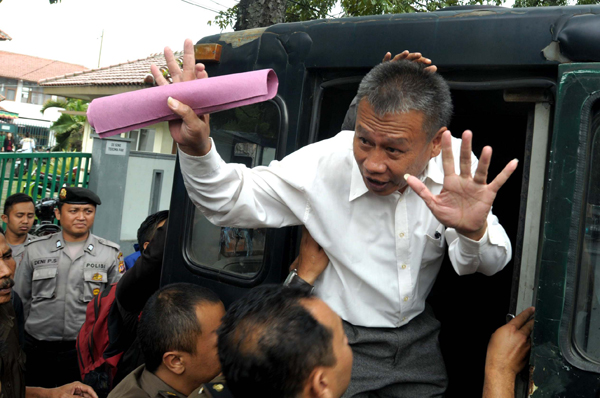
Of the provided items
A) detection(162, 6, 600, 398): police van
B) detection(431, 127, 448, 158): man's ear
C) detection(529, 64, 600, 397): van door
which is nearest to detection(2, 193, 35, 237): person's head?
detection(162, 6, 600, 398): police van

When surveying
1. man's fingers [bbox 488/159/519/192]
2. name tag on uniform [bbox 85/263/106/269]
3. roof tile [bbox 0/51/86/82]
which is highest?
roof tile [bbox 0/51/86/82]

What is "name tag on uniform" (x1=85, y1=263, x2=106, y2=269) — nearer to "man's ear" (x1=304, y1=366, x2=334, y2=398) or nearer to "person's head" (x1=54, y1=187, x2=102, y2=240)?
"person's head" (x1=54, y1=187, x2=102, y2=240)

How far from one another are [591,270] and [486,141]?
64.2 inches

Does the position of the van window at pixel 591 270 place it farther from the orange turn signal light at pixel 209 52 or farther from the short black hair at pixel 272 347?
the orange turn signal light at pixel 209 52

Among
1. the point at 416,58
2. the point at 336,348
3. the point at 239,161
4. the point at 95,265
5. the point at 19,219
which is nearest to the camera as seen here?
the point at 336,348

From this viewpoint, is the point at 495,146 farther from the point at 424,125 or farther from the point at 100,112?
the point at 100,112

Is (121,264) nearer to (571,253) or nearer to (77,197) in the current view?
(77,197)

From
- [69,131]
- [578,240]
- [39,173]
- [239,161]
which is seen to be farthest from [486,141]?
[69,131]

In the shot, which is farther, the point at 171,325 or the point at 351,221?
the point at 171,325

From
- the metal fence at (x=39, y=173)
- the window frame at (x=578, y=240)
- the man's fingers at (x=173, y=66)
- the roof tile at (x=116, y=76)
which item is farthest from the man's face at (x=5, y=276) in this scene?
the roof tile at (x=116, y=76)

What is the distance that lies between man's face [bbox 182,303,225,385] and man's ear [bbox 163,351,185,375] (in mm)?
27

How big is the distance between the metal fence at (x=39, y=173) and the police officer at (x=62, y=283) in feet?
7.04

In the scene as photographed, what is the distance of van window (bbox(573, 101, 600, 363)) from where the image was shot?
1.77 meters

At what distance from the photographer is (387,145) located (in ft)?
6.45
